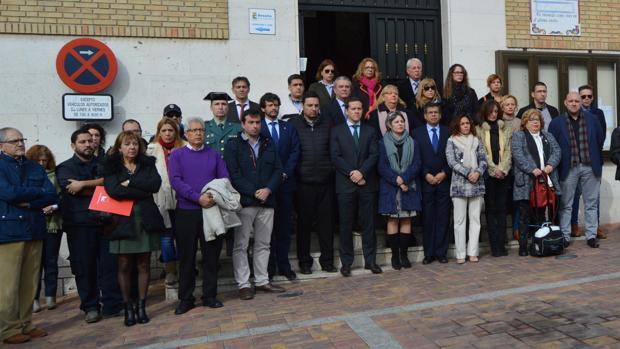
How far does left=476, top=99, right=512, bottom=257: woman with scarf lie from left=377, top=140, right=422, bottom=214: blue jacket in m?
1.00

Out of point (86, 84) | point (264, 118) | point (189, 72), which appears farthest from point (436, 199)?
point (86, 84)

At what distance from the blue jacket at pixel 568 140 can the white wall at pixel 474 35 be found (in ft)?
6.60

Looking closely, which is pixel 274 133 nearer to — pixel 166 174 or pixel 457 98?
pixel 166 174

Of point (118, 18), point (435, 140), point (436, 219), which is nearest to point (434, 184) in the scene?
point (436, 219)

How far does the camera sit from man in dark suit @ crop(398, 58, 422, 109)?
7.44m

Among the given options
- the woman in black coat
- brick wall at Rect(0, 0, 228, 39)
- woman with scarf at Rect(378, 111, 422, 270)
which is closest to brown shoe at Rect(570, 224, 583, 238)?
woman with scarf at Rect(378, 111, 422, 270)

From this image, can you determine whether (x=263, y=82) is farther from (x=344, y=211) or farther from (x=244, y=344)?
(x=244, y=344)

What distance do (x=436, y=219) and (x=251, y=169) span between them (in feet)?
8.28

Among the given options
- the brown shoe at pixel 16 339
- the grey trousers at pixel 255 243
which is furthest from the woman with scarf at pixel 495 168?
the brown shoe at pixel 16 339

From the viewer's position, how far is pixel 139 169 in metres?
5.20

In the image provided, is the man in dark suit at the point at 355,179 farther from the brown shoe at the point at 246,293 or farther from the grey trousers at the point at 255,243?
the brown shoe at the point at 246,293

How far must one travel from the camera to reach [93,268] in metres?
5.60

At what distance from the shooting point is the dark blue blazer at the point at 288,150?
6.21 m

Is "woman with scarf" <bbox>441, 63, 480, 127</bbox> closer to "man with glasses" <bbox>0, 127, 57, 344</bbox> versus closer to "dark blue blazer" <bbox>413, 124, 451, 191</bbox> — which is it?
"dark blue blazer" <bbox>413, 124, 451, 191</bbox>
